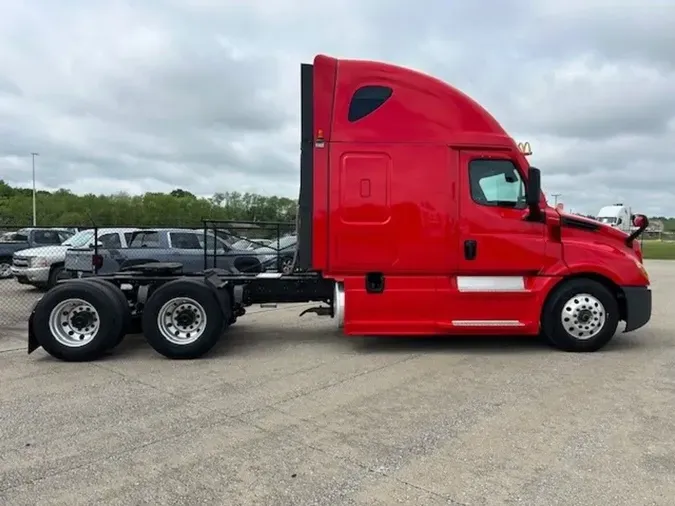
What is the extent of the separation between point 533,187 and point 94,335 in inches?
225

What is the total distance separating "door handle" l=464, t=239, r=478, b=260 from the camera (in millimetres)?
6992

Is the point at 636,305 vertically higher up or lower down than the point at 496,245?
lower down

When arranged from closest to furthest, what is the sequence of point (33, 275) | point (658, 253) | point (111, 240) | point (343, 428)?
point (343, 428), point (111, 240), point (33, 275), point (658, 253)

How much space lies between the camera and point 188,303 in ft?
22.7

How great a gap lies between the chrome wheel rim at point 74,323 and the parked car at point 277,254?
3.29 m

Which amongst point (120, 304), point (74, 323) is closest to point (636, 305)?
point (120, 304)

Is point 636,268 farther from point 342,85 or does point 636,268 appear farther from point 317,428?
point 317,428

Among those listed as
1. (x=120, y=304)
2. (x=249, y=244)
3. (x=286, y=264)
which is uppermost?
(x=249, y=244)

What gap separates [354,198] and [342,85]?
55.7 inches

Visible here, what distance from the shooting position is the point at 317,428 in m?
4.53

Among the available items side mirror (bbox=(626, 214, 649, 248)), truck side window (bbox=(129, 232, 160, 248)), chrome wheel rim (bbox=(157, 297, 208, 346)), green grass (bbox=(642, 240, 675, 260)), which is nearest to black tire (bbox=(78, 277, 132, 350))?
chrome wheel rim (bbox=(157, 297, 208, 346))

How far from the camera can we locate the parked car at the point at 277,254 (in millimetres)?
9648

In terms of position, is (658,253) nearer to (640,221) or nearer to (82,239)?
(640,221)

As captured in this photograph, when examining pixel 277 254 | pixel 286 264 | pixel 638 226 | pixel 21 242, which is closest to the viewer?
pixel 638 226
